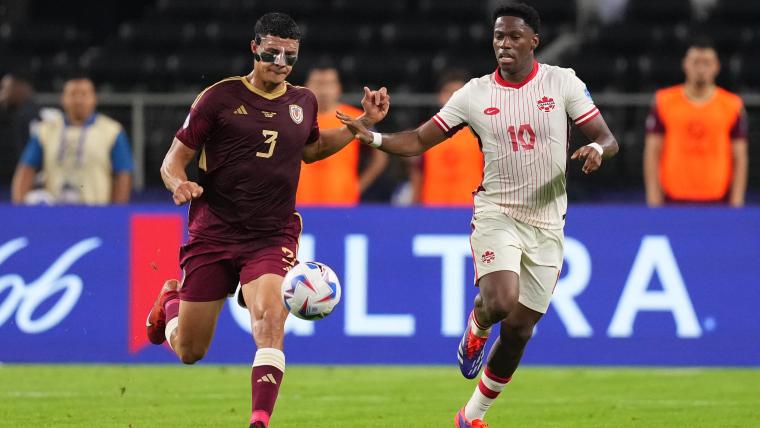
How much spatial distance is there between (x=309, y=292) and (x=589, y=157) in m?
1.67

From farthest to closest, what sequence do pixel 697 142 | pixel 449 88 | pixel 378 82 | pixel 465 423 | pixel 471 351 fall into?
1. pixel 378 82
2. pixel 449 88
3. pixel 697 142
4. pixel 471 351
5. pixel 465 423

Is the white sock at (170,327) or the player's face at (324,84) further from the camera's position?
the player's face at (324,84)

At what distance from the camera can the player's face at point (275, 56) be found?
805cm

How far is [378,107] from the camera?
857cm

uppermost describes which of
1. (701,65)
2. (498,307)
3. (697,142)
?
(701,65)

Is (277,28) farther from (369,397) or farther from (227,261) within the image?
(369,397)

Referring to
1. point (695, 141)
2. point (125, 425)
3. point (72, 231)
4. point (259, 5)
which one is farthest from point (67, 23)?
point (125, 425)

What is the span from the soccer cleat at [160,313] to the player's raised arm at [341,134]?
126 centimetres

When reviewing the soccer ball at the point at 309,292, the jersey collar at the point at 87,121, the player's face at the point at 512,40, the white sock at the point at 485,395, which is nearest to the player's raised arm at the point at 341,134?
the player's face at the point at 512,40

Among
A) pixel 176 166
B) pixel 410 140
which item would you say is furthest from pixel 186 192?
pixel 410 140

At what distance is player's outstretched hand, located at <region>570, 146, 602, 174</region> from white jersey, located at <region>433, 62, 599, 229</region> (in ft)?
1.87

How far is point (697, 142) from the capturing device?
12.6 m

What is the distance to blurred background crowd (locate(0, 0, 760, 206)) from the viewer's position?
1270cm

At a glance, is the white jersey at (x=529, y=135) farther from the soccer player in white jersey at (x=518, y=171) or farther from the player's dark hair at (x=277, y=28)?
the player's dark hair at (x=277, y=28)
